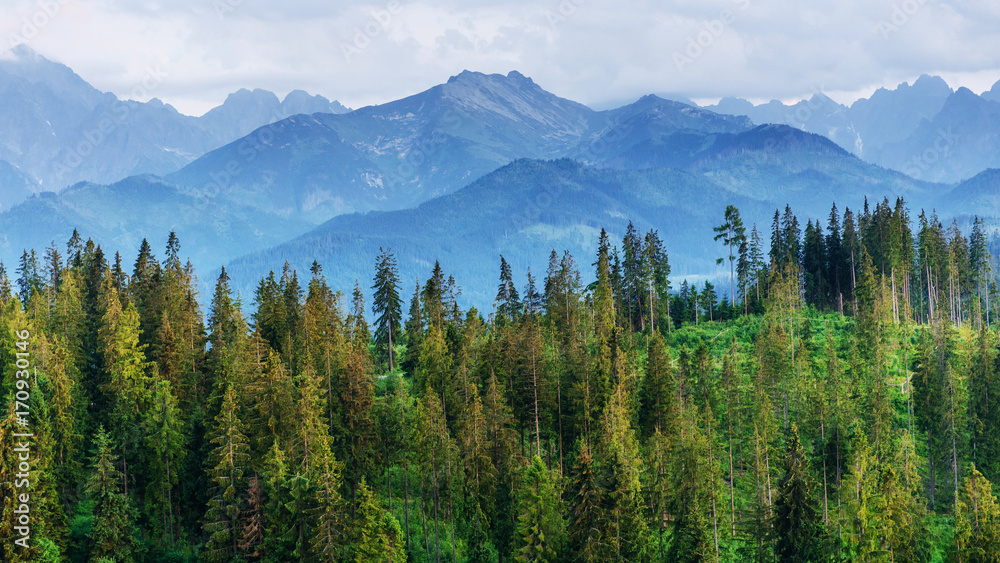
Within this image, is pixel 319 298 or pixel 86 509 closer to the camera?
pixel 86 509

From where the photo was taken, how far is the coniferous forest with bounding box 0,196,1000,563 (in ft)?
163

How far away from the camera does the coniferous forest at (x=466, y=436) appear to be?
49.8m

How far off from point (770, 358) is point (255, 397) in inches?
1753

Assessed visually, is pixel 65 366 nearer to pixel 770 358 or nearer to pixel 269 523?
pixel 269 523

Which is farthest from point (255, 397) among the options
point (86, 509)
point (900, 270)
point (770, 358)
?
point (900, 270)

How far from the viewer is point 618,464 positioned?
49938 mm

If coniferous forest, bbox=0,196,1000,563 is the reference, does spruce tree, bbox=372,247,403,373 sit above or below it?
above

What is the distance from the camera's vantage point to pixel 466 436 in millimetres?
58250

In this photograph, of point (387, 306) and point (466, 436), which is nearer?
point (466, 436)

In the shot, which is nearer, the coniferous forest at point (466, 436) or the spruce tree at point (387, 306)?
the coniferous forest at point (466, 436)

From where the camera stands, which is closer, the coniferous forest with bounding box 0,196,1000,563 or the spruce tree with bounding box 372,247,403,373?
the coniferous forest with bounding box 0,196,1000,563

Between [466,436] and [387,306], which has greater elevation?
[387,306]

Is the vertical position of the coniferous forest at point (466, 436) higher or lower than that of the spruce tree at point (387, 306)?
lower

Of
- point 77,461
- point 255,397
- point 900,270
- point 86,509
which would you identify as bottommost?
point 86,509
